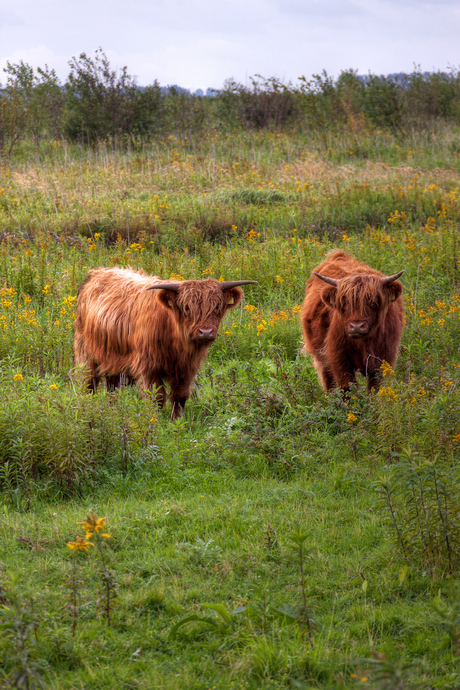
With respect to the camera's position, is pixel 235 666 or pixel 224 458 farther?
pixel 224 458

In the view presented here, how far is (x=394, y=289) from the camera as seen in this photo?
5.37 metres

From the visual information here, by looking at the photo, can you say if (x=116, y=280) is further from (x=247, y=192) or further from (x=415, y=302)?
(x=247, y=192)

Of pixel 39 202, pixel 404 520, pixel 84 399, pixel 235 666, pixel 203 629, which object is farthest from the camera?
pixel 39 202

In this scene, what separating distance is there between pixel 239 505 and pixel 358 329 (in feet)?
6.25

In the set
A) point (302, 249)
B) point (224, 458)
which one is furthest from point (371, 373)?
point (302, 249)

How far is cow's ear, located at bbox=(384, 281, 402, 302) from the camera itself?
5324 millimetres

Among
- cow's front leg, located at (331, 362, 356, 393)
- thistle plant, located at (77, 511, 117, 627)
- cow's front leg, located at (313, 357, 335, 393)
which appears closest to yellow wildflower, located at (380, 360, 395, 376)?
cow's front leg, located at (331, 362, 356, 393)

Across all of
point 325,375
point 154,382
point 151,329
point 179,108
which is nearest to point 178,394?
point 154,382

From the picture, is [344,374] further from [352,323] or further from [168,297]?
[168,297]

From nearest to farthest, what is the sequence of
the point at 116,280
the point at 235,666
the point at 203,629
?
the point at 235,666
the point at 203,629
the point at 116,280

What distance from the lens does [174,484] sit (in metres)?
4.31

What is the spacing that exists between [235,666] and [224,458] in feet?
7.66

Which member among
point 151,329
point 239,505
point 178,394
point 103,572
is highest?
point 151,329

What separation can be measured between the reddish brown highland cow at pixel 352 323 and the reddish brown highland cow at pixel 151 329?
844 millimetres
